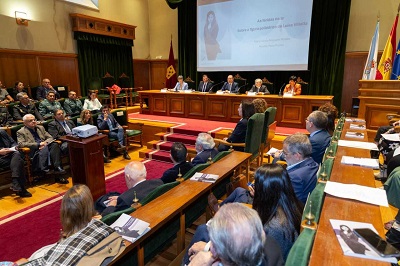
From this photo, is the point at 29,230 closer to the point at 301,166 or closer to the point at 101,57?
the point at 301,166

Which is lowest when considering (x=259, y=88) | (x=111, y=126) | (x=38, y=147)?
(x=38, y=147)

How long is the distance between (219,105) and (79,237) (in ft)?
19.2

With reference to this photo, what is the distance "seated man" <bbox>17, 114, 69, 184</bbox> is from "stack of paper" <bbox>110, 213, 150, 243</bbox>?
9.86 ft

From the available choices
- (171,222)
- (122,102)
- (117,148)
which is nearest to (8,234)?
(171,222)

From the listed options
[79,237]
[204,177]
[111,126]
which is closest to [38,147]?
[111,126]

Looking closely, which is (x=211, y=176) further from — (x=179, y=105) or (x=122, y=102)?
(x=122, y=102)

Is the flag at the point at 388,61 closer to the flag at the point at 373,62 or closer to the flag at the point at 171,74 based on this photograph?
the flag at the point at 373,62

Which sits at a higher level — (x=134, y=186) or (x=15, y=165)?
(x=134, y=186)

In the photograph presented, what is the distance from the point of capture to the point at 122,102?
9.97m

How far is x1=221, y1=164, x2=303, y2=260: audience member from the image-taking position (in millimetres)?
→ 1375

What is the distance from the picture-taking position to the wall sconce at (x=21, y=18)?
7.16 meters

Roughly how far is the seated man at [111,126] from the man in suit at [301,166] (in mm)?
3926

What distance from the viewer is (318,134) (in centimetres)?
305

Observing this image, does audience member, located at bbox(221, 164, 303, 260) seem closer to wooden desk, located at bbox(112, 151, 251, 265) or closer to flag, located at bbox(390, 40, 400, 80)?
wooden desk, located at bbox(112, 151, 251, 265)
